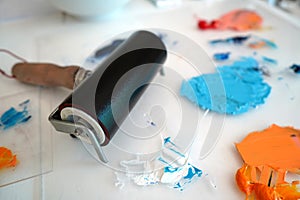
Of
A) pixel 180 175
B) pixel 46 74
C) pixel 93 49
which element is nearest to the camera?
→ pixel 180 175

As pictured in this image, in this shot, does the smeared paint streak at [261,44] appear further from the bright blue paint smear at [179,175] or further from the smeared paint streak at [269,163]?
the bright blue paint smear at [179,175]

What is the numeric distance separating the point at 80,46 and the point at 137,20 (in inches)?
7.5

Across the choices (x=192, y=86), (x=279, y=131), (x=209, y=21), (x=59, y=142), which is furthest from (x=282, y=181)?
(x=209, y=21)

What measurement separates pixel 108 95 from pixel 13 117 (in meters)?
0.20

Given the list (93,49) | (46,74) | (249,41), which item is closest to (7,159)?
(46,74)

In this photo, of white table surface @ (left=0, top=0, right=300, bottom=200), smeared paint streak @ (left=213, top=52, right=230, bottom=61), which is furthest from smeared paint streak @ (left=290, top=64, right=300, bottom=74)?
smeared paint streak @ (left=213, top=52, right=230, bottom=61)

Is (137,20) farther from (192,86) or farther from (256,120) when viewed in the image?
(256,120)

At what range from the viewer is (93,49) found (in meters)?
0.61

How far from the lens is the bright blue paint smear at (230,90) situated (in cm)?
45

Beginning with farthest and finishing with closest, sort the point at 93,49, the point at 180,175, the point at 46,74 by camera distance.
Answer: the point at 93,49 < the point at 46,74 < the point at 180,175

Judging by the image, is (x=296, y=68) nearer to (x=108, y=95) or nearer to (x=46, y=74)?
(x=108, y=95)

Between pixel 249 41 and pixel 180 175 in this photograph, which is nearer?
pixel 180 175

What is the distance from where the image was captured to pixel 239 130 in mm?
418

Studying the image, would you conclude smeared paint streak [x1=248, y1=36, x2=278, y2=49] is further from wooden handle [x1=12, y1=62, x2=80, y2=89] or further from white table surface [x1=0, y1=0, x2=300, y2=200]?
wooden handle [x1=12, y1=62, x2=80, y2=89]
